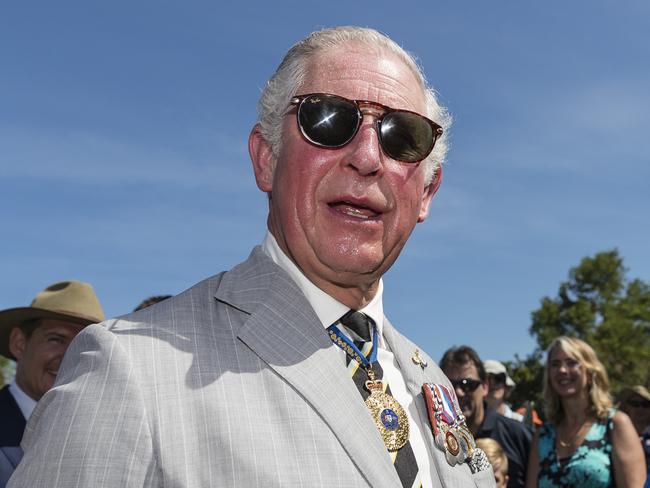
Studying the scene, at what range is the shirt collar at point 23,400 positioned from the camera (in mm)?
5176

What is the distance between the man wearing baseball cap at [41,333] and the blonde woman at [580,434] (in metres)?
3.59

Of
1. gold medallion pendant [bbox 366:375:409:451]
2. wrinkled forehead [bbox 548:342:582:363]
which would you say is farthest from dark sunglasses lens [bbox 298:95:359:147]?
wrinkled forehead [bbox 548:342:582:363]

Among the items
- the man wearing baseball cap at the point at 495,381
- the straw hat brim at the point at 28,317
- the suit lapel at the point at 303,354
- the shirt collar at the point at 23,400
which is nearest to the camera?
the suit lapel at the point at 303,354

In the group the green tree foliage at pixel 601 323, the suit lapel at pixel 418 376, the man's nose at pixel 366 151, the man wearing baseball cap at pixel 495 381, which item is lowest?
the suit lapel at pixel 418 376

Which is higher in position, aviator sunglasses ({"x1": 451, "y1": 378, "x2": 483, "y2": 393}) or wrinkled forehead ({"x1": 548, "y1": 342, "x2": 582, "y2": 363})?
wrinkled forehead ({"x1": 548, "y1": 342, "x2": 582, "y2": 363})

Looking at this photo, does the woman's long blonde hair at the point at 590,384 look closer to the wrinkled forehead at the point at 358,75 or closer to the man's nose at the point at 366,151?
the wrinkled forehead at the point at 358,75

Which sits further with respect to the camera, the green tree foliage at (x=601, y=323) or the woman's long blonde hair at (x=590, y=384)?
the green tree foliage at (x=601, y=323)

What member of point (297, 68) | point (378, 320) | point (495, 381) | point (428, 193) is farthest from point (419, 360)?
point (495, 381)

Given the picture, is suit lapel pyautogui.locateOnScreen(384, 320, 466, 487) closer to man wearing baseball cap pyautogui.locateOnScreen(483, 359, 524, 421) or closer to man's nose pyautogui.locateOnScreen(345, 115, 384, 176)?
man's nose pyautogui.locateOnScreen(345, 115, 384, 176)

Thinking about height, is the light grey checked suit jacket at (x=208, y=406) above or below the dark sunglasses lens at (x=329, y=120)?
below

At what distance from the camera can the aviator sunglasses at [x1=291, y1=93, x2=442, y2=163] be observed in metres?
2.29

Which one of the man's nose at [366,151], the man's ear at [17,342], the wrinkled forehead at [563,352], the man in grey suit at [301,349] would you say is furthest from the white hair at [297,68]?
the man's ear at [17,342]

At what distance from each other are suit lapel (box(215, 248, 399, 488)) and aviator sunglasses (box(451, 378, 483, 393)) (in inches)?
177

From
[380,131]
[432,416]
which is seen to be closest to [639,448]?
[432,416]
